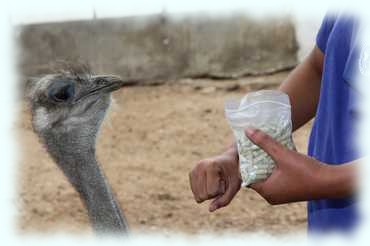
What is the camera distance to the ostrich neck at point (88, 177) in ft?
7.16

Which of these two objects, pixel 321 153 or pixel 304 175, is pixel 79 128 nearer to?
pixel 321 153

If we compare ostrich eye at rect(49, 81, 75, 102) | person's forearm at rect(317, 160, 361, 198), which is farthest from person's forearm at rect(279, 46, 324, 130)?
ostrich eye at rect(49, 81, 75, 102)

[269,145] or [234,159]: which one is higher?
[269,145]

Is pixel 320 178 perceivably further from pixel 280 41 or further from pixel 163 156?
pixel 280 41

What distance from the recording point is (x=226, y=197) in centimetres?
202

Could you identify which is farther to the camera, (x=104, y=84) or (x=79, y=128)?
(x=104, y=84)

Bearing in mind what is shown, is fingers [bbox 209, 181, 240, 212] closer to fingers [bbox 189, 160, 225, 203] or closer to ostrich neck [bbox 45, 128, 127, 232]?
fingers [bbox 189, 160, 225, 203]

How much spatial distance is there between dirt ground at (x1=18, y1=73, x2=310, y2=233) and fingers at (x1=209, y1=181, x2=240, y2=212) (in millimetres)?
1245


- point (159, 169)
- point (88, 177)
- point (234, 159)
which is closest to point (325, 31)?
point (234, 159)

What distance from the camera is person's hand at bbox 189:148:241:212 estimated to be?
2025mm

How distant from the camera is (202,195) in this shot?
2.05m

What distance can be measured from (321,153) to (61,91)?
0.81 m

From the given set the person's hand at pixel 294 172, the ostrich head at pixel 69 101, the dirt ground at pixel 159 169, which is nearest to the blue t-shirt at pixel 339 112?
the person's hand at pixel 294 172

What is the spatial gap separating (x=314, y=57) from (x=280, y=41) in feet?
14.7
